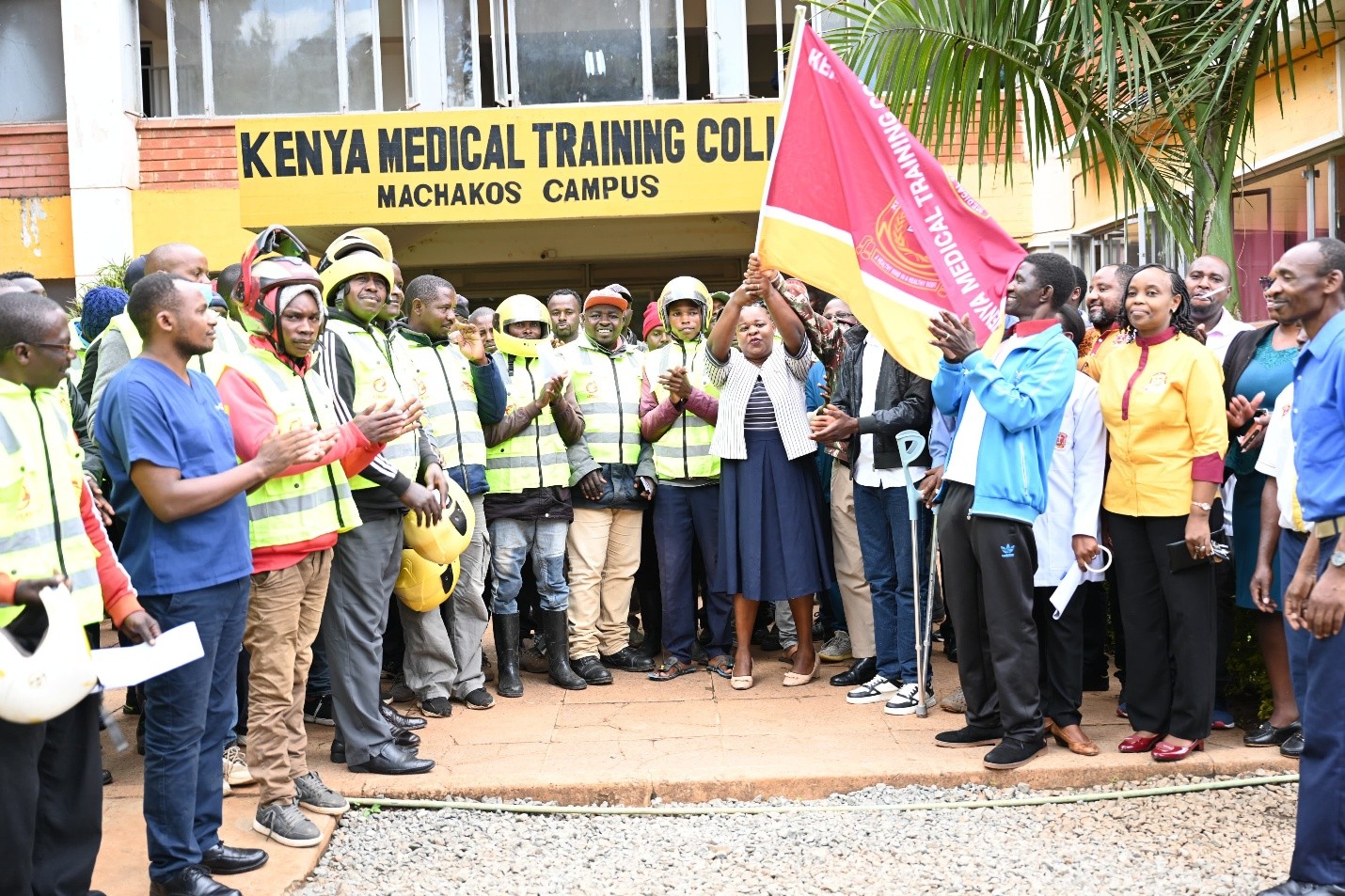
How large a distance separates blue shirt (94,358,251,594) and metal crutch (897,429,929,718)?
3.39m

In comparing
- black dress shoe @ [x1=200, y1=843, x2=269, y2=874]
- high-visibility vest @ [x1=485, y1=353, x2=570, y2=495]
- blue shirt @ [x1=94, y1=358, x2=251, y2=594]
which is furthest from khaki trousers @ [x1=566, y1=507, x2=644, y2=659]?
blue shirt @ [x1=94, y1=358, x2=251, y2=594]

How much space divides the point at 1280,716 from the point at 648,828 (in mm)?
2929

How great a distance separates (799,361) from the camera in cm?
731

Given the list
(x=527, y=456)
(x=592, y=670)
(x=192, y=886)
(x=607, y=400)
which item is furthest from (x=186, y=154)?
(x=192, y=886)

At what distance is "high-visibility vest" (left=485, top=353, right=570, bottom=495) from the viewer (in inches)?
282

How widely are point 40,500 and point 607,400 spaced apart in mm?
4248

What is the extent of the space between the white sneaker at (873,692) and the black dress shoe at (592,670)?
53.6 inches

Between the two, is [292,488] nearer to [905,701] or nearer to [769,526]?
[769,526]

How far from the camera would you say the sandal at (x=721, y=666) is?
7.52 meters

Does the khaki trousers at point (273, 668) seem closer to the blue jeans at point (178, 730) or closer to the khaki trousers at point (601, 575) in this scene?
the blue jeans at point (178, 730)

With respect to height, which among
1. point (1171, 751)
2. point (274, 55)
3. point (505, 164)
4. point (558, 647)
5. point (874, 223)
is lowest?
point (1171, 751)

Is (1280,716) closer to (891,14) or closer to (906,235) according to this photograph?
(906,235)

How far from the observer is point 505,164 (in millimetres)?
14195

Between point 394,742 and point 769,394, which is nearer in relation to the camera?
point 394,742
